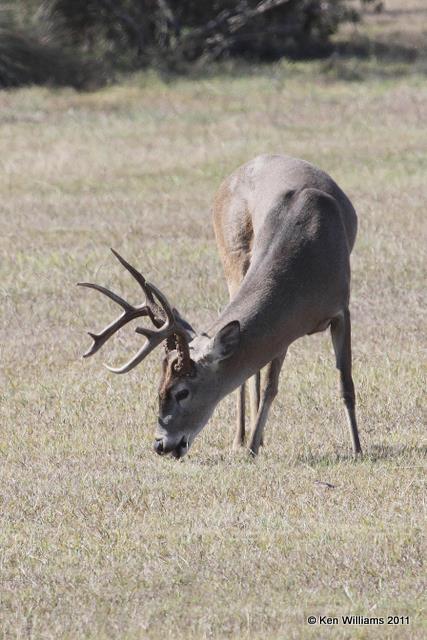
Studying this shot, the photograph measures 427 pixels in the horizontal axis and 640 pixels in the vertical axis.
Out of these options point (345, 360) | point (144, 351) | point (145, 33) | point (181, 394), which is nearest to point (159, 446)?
point (181, 394)

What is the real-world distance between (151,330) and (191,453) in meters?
1.22

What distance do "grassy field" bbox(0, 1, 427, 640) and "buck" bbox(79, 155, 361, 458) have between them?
0.34 m

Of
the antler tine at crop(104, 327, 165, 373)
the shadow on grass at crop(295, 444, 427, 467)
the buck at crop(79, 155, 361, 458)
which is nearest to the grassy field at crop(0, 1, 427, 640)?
the shadow on grass at crop(295, 444, 427, 467)

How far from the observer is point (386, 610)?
5.77 meters

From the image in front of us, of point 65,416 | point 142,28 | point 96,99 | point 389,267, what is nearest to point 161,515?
point 65,416

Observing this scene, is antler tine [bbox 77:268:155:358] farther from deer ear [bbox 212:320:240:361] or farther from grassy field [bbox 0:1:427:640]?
grassy field [bbox 0:1:427:640]

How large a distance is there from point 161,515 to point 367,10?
43.9 meters

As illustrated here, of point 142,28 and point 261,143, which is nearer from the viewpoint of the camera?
point 261,143

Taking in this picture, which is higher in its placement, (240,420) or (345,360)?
(345,360)

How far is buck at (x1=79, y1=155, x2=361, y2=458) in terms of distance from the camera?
756 cm

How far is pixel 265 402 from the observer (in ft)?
27.6

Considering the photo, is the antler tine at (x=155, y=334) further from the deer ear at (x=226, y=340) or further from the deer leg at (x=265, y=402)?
the deer leg at (x=265, y=402)

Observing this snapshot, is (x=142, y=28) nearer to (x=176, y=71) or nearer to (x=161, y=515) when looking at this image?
(x=176, y=71)

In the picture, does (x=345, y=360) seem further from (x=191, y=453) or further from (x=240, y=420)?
(x=191, y=453)
